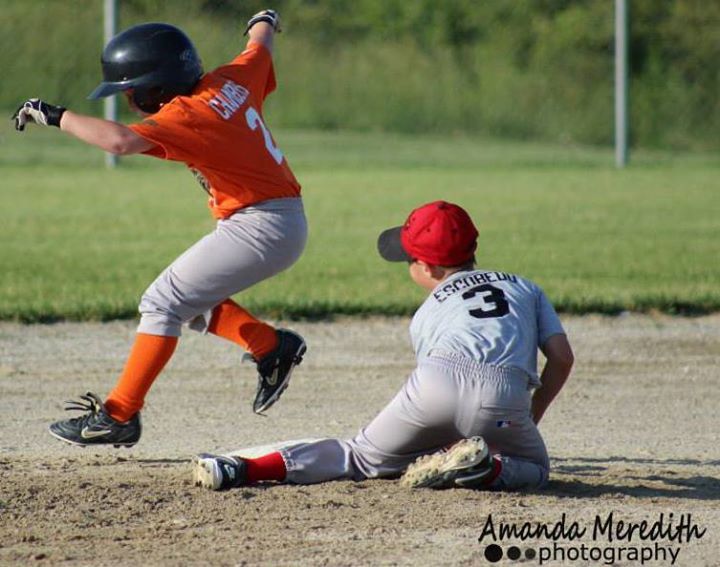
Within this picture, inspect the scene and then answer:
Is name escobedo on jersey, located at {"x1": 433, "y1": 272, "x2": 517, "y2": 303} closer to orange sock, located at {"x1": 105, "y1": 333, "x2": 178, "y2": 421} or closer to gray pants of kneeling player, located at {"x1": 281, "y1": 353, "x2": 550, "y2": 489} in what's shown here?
gray pants of kneeling player, located at {"x1": 281, "y1": 353, "x2": 550, "y2": 489}

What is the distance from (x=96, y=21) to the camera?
78.4 ft

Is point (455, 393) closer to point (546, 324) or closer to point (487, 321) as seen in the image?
point (487, 321)

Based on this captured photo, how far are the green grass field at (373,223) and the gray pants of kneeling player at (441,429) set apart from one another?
399 centimetres

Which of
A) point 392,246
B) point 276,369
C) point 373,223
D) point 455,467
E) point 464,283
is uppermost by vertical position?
point 392,246

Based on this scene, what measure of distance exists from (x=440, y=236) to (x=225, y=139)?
3.07 feet

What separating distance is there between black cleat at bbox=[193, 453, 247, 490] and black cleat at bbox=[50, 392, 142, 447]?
0.49 metres

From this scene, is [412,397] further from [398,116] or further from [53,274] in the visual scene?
[398,116]

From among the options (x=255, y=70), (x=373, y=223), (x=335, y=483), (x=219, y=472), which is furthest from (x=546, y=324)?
(x=373, y=223)

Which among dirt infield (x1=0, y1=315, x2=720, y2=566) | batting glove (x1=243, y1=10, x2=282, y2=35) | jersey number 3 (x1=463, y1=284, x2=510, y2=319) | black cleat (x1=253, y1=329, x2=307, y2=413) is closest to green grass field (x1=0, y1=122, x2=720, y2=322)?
dirt infield (x1=0, y1=315, x2=720, y2=566)

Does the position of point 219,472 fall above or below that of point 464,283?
below

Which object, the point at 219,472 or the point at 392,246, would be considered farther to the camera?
the point at 392,246

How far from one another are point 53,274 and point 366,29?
54.1 feet

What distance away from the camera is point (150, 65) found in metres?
5.13

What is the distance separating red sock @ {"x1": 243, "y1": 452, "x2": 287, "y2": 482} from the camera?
4.79 m
